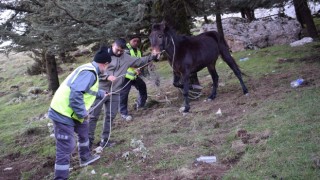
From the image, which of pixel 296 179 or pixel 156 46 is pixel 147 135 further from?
pixel 296 179

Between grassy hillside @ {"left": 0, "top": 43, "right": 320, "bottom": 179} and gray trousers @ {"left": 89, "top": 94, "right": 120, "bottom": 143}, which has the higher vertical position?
gray trousers @ {"left": 89, "top": 94, "right": 120, "bottom": 143}

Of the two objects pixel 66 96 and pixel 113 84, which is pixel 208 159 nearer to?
pixel 66 96

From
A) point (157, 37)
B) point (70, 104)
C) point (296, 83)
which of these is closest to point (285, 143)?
point (70, 104)

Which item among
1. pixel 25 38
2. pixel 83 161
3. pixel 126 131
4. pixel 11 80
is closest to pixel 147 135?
pixel 126 131

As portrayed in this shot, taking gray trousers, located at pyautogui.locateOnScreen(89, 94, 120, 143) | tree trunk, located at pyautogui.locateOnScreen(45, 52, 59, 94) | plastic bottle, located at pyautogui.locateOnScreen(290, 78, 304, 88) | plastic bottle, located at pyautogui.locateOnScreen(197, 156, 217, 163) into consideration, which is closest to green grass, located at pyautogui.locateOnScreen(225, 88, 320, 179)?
plastic bottle, located at pyautogui.locateOnScreen(197, 156, 217, 163)

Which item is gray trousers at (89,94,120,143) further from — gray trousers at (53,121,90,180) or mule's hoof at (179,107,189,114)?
mule's hoof at (179,107,189,114)

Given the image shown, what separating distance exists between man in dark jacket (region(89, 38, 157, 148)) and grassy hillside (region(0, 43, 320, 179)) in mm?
440

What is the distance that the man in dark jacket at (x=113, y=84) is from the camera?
6875mm

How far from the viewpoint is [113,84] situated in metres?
7.51

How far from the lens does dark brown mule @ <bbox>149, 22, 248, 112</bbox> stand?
27.2 ft

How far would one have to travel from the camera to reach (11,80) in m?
23.5

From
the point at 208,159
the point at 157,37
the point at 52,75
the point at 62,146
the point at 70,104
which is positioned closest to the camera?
the point at 70,104

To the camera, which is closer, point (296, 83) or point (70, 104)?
point (70, 104)

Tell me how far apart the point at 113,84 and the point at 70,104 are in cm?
239
